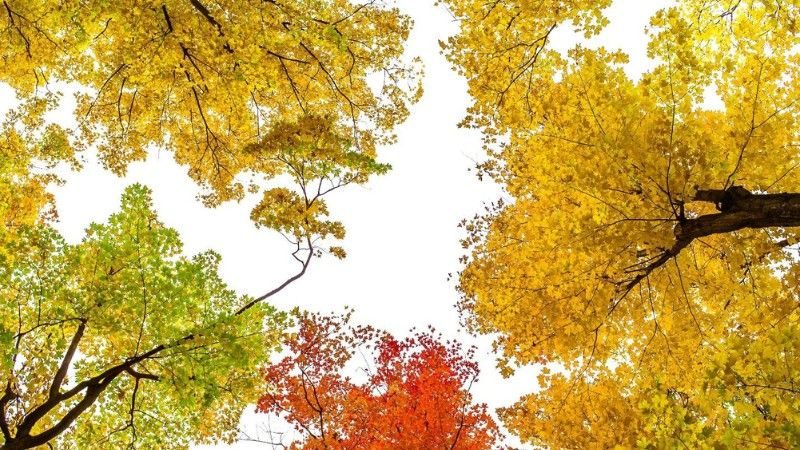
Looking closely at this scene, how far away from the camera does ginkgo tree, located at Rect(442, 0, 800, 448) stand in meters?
4.87

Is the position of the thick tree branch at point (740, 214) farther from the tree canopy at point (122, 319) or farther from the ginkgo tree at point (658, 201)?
the tree canopy at point (122, 319)

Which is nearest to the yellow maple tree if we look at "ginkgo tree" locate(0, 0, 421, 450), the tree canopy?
"ginkgo tree" locate(0, 0, 421, 450)

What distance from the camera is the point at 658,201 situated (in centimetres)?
521

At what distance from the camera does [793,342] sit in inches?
150

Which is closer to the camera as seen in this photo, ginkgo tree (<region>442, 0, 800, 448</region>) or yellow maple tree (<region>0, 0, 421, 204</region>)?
ginkgo tree (<region>442, 0, 800, 448</region>)

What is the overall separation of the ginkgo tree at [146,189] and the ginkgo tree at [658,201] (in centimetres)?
266

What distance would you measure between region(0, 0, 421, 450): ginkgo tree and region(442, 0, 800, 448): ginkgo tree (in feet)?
8.73

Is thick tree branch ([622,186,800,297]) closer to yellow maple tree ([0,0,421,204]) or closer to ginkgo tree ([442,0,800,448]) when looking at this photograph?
ginkgo tree ([442,0,800,448])

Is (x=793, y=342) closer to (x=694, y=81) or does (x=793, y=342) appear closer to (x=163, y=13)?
(x=694, y=81)

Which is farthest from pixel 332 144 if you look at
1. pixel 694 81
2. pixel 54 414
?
pixel 54 414

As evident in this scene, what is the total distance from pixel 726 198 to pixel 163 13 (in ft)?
26.3

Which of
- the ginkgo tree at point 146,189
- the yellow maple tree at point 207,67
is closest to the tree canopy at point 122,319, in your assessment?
the ginkgo tree at point 146,189

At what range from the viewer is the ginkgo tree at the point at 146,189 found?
6008 mm

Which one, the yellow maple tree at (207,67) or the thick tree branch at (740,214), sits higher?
the yellow maple tree at (207,67)
